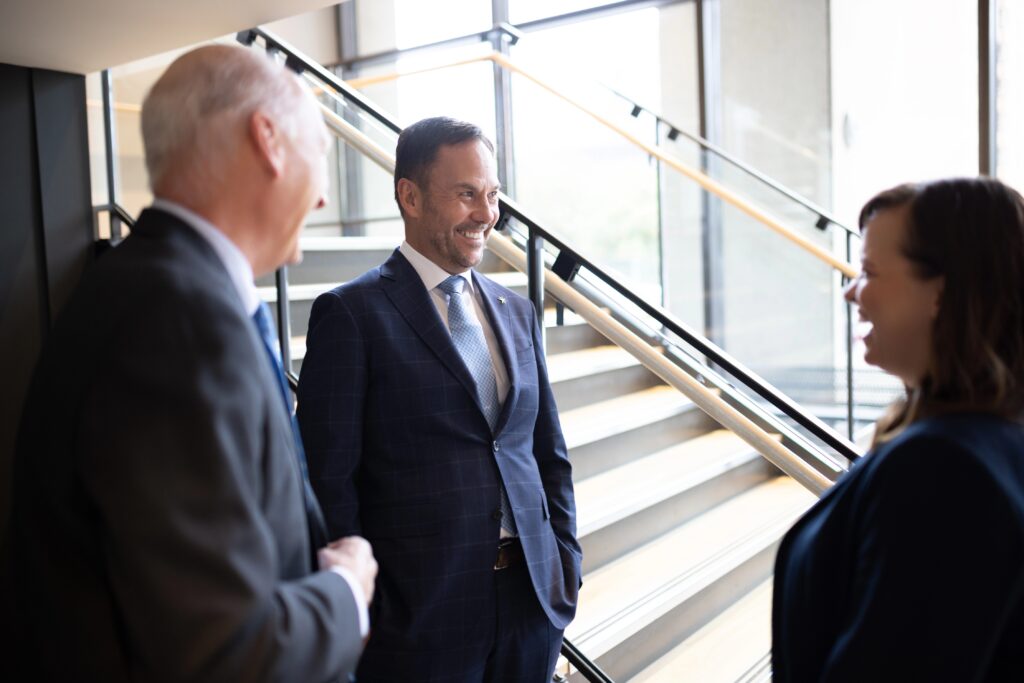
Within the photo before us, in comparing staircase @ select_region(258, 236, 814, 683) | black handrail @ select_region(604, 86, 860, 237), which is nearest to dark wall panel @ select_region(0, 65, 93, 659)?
staircase @ select_region(258, 236, 814, 683)

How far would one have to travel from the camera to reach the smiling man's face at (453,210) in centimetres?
173

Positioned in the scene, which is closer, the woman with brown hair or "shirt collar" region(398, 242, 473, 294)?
the woman with brown hair

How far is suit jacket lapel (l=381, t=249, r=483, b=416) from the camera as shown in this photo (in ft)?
5.34

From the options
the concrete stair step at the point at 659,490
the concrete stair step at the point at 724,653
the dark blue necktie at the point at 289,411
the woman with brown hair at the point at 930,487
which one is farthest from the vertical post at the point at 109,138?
the woman with brown hair at the point at 930,487

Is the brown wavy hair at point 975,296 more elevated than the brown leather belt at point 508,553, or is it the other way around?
the brown wavy hair at point 975,296

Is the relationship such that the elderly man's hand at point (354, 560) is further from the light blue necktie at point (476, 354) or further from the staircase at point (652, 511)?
the staircase at point (652, 511)

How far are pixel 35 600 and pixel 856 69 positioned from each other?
5.07 metres

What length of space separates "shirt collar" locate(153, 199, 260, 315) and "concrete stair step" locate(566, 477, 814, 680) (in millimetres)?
1570

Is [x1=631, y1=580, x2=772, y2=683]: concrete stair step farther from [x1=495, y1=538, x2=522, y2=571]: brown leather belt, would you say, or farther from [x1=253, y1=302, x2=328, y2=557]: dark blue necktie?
[x1=253, y1=302, x2=328, y2=557]: dark blue necktie

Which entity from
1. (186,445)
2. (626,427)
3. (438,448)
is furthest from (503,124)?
(186,445)

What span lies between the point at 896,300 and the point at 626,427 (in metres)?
2.16

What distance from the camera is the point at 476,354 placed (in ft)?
5.64

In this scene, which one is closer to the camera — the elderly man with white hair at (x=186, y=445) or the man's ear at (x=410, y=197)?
the elderly man with white hair at (x=186, y=445)

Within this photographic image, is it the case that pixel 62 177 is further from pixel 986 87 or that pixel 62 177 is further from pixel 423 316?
pixel 986 87
